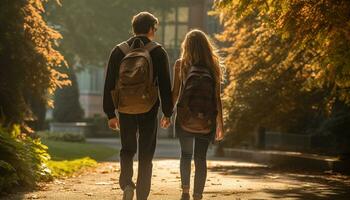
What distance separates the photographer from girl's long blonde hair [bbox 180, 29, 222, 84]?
8.57 metres

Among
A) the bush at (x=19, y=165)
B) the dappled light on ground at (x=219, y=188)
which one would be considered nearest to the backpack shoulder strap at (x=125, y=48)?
the dappled light on ground at (x=219, y=188)

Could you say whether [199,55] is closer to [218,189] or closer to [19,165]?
[218,189]

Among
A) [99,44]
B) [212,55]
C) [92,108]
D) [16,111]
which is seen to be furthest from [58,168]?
[92,108]

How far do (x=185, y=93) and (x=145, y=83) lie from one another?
835 mm

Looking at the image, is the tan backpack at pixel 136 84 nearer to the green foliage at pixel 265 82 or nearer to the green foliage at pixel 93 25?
the green foliage at pixel 265 82

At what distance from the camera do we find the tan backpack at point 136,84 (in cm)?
766

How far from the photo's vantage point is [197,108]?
27.5 ft

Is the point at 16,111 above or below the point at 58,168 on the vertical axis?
above

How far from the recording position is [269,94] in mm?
20281

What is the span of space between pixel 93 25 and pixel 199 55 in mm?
38196

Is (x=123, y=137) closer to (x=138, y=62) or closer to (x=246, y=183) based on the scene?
(x=138, y=62)

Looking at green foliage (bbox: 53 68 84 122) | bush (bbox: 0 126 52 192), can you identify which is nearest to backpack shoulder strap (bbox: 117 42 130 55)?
bush (bbox: 0 126 52 192)

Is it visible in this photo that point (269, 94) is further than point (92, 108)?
No

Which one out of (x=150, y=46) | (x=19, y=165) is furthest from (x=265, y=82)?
(x=150, y=46)
